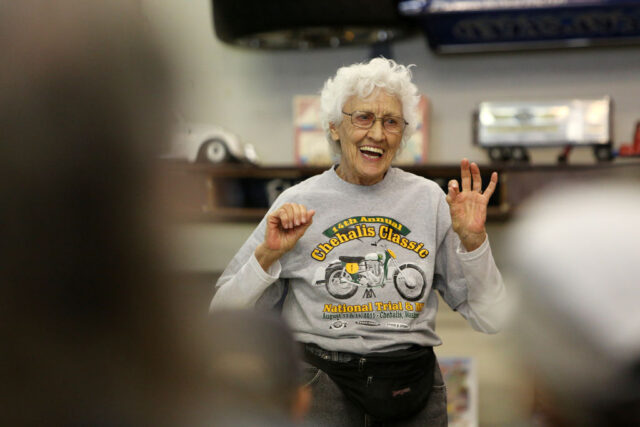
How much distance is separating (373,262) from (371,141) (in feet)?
0.60

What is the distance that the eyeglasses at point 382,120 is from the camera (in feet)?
2.77

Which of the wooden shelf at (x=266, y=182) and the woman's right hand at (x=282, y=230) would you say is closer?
the wooden shelf at (x=266, y=182)

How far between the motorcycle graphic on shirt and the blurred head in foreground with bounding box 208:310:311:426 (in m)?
0.51

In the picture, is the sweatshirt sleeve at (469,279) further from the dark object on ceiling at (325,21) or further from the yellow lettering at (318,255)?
the dark object on ceiling at (325,21)

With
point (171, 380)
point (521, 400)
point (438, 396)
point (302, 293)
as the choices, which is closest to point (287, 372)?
point (171, 380)

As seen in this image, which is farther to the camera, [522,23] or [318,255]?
[522,23]

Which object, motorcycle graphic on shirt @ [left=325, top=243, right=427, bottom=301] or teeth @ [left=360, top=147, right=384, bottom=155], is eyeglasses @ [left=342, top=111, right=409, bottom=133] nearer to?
teeth @ [left=360, top=147, right=384, bottom=155]

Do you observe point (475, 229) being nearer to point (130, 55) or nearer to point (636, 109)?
point (130, 55)

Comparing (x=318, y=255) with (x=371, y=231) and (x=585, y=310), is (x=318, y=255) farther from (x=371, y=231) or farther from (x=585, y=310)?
(x=585, y=310)

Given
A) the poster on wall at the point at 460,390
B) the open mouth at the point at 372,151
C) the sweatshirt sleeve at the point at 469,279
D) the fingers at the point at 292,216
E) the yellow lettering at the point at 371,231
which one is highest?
the open mouth at the point at 372,151

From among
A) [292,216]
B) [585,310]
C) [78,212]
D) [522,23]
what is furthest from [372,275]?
[522,23]

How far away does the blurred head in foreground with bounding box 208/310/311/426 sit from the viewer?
0.61 ft

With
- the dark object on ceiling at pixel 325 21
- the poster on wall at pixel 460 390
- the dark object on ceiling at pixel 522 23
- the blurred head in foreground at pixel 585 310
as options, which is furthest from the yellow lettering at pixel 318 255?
the dark object on ceiling at pixel 522 23

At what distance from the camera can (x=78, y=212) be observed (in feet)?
0.48
